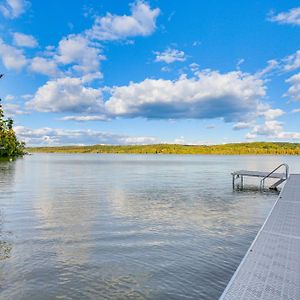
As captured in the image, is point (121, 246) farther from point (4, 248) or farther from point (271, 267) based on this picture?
point (271, 267)

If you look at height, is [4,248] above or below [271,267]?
below

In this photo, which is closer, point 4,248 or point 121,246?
point 4,248

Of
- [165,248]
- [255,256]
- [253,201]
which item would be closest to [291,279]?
[255,256]

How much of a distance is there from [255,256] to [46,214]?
19.0 meters

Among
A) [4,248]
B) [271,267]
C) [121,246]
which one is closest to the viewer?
[271,267]

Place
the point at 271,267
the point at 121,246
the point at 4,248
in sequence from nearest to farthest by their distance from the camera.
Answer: the point at 271,267 < the point at 4,248 < the point at 121,246

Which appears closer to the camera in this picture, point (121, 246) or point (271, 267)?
point (271, 267)

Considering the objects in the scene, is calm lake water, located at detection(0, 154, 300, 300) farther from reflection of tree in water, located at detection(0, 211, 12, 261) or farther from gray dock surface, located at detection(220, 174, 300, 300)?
gray dock surface, located at detection(220, 174, 300, 300)

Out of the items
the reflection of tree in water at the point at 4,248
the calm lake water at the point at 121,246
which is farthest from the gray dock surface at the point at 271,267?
the reflection of tree in water at the point at 4,248

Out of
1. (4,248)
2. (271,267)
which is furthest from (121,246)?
(271,267)

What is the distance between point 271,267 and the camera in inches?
380

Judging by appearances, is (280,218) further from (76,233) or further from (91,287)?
(76,233)

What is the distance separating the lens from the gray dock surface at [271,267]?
26.1 feet

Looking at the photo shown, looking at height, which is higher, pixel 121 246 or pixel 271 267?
pixel 271 267
